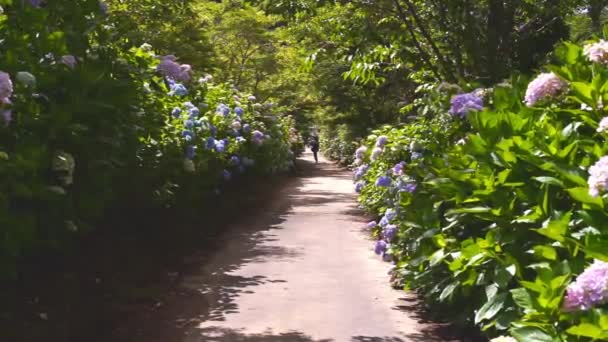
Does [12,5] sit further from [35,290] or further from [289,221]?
[289,221]

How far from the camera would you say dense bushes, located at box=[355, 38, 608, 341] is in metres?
3.06

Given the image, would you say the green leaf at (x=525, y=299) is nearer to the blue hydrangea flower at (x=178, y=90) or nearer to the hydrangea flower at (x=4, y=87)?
the hydrangea flower at (x=4, y=87)

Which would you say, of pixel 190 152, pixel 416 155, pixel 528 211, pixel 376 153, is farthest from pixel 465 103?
pixel 190 152

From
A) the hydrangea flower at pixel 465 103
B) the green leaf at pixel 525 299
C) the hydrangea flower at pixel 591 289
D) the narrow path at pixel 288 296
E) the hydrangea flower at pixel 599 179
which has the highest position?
the hydrangea flower at pixel 465 103

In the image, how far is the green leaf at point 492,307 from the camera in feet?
12.9

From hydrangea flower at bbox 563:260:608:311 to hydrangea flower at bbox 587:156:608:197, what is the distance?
1.11 feet

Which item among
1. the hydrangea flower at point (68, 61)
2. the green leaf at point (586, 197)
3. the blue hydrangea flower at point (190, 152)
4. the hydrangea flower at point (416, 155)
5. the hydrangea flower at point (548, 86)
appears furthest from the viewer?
the blue hydrangea flower at point (190, 152)

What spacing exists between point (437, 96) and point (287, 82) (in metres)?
27.5

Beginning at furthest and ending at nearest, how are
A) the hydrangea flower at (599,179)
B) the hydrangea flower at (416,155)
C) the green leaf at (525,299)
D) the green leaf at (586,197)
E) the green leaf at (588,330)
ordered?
the hydrangea flower at (416,155) → the green leaf at (525,299) → the green leaf at (586,197) → the hydrangea flower at (599,179) → the green leaf at (588,330)

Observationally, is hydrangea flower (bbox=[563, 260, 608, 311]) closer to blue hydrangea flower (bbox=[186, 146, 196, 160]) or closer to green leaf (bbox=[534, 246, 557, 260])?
green leaf (bbox=[534, 246, 557, 260])

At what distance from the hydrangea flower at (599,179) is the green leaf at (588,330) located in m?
0.57

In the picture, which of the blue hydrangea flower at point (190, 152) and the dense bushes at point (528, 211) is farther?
the blue hydrangea flower at point (190, 152)

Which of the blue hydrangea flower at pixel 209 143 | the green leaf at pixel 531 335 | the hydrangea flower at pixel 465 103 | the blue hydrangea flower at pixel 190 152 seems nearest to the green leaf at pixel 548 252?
the green leaf at pixel 531 335

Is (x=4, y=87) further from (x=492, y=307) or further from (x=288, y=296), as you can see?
(x=288, y=296)
